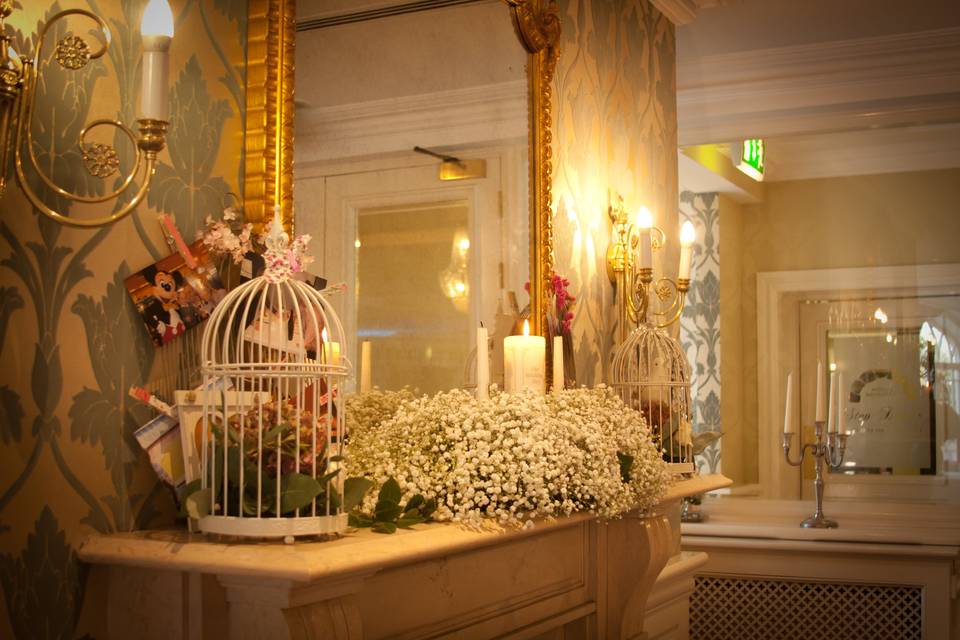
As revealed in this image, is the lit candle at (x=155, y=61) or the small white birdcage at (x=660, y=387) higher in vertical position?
the lit candle at (x=155, y=61)

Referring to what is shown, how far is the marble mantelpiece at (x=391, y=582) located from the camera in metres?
1.55

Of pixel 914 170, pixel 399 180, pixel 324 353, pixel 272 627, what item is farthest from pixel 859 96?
pixel 272 627

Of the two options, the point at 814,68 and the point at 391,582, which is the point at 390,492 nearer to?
the point at 391,582

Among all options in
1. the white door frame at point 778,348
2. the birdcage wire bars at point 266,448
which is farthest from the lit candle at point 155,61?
the white door frame at point 778,348

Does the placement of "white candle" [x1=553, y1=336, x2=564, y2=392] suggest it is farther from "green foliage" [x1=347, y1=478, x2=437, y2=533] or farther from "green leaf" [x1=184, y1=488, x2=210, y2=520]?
"green leaf" [x1=184, y1=488, x2=210, y2=520]

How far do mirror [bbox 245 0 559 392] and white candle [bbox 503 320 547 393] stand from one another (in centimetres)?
9

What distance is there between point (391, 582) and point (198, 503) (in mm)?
462

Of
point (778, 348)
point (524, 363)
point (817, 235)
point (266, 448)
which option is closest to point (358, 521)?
point (266, 448)

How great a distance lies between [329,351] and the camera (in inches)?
68.0

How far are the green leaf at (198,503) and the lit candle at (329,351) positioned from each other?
28 centimetres

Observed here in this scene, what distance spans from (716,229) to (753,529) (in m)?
2.08

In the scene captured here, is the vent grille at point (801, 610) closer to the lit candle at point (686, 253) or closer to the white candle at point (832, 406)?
the white candle at point (832, 406)

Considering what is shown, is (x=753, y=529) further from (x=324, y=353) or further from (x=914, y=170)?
(x=324, y=353)

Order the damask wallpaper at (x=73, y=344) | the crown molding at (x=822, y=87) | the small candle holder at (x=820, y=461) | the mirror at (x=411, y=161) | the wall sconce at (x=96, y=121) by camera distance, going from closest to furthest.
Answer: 1. the wall sconce at (x=96, y=121)
2. the damask wallpaper at (x=73, y=344)
3. the mirror at (x=411, y=161)
4. the crown molding at (x=822, y=87)
5. the small candle holder at (x=820, y=461)
